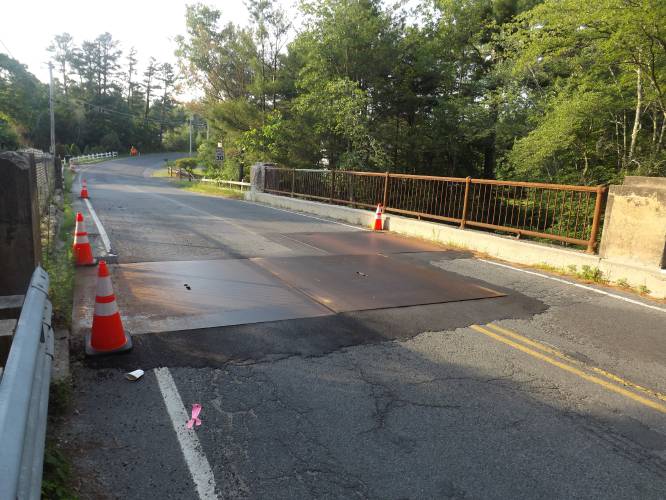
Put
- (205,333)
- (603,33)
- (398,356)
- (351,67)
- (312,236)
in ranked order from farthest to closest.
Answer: (351,67), (603,33), (312,236), (205,333), (398,356)

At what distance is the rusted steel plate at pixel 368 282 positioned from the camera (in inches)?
254

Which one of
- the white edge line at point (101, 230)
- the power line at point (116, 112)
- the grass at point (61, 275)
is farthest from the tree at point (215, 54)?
the power line at point (116, 112)

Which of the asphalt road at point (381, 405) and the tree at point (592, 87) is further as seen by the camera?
the tree at point (592, 87)

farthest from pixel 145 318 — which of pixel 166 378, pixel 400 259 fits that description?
pixel 400 259

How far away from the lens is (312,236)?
38.9 feet

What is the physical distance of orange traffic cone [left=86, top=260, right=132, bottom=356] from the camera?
432 cm

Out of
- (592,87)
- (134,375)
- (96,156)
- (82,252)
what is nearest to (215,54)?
(592,87)

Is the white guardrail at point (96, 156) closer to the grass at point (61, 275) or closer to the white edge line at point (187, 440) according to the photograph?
the grass at point (61, 275)

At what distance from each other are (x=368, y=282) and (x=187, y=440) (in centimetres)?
457

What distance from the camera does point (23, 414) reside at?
1.90 meters

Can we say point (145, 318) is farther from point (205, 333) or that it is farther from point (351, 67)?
point (351, 67)

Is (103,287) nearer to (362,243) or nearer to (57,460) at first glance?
(57,460)

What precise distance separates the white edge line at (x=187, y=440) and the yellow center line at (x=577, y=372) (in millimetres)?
3277

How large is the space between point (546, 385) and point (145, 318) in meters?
4.04
